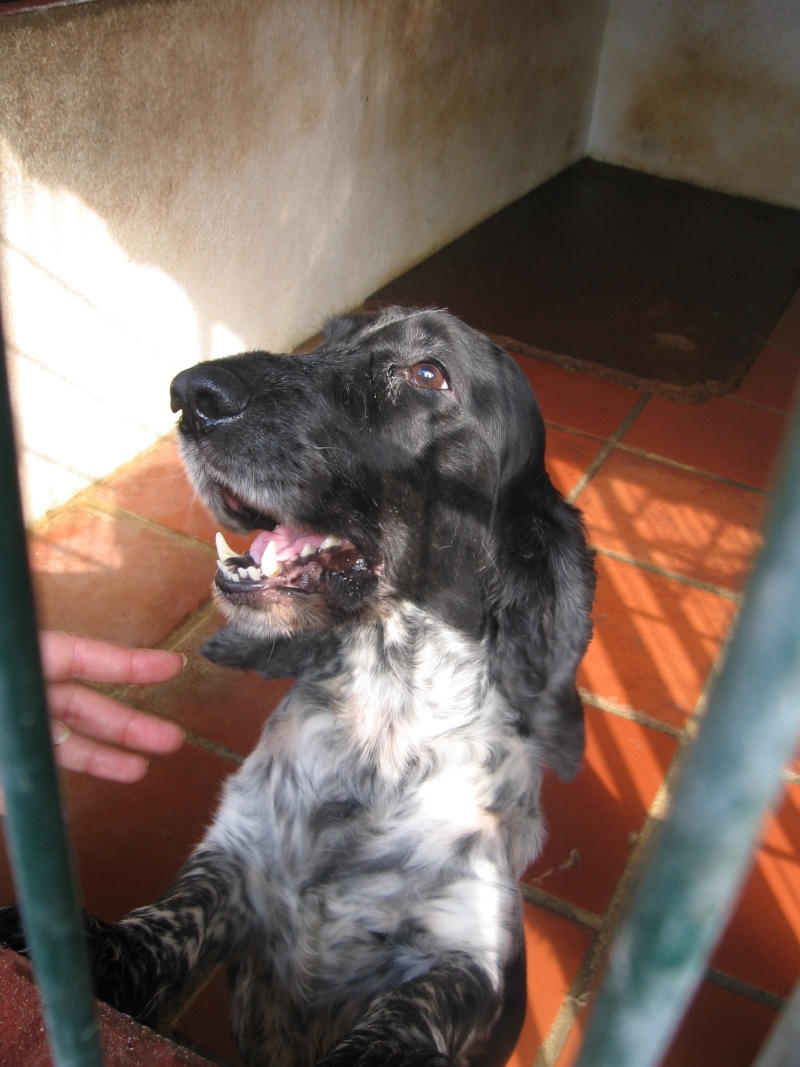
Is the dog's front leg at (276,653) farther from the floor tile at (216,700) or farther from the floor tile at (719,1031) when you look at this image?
the floor tile at (719,1031)

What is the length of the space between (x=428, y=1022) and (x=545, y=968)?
0.60 m

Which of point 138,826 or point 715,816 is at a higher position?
point 715,816

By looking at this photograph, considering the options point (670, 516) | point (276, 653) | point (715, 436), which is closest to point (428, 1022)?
point (276, 653)

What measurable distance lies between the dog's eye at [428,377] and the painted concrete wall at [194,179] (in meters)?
1.22

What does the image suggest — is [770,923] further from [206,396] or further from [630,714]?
[206,396]

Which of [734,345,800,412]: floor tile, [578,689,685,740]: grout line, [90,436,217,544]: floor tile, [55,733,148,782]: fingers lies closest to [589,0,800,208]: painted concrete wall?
[734,345,800,412]: floor tile

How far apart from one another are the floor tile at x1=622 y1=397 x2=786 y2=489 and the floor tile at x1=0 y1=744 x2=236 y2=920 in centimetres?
239

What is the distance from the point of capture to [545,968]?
6.73 ft

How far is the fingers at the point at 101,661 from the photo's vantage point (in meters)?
1.89

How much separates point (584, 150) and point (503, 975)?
698cm

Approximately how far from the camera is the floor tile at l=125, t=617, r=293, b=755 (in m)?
2.52

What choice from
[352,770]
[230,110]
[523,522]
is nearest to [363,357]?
[523,522]

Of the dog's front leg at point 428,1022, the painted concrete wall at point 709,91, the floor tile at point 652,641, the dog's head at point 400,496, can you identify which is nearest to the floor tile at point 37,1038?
the dog's front leg at point 428,1022

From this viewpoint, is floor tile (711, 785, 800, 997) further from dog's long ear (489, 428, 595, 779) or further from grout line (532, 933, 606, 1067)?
dog's long ear (489, 428, 595, 779)
